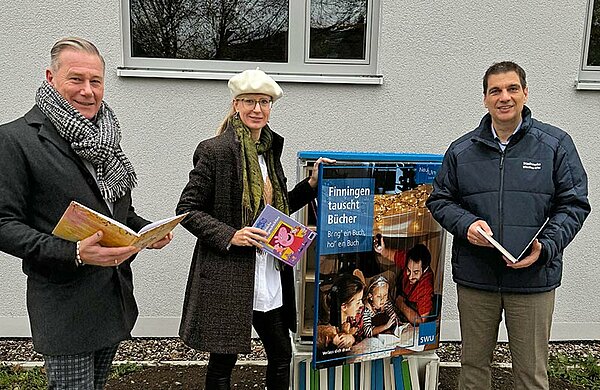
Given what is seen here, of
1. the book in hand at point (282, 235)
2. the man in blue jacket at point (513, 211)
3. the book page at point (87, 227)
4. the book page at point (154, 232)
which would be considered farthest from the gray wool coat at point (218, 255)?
the man in blue jacket at point (513, 211)

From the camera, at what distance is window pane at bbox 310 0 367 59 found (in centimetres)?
409

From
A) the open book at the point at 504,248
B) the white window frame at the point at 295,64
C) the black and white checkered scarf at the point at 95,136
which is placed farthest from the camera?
the white window frame at the point at 295,64

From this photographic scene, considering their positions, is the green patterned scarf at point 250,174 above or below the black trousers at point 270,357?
above

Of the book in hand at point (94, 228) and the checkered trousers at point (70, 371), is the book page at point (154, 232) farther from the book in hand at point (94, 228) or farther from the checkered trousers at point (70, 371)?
the checkered trousers at point (70, 371)

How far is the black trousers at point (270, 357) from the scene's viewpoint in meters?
2.69

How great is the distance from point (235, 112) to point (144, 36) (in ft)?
5.91

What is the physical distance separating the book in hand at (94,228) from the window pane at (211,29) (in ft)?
7.96

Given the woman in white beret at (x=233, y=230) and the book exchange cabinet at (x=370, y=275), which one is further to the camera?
the book exchange cabinet at (x=370, y=275)

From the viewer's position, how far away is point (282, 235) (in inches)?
103

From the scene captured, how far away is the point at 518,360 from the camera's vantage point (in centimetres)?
267

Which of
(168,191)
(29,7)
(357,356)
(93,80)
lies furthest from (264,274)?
(29,7)

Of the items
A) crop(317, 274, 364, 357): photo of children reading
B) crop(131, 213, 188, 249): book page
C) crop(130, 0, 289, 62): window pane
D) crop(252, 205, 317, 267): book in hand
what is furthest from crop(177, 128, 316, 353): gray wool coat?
crop(130, 0, 289, 62): window pane

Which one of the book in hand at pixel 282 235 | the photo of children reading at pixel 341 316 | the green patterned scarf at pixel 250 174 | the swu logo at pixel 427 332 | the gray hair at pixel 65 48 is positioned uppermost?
the gray hair at pixel 65 48

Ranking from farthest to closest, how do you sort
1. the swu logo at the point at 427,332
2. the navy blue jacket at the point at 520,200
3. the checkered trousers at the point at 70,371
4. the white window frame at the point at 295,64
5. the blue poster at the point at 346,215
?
the white window frame at the point at 295,64
the swu logo at the point at 427,332
the blue poster at the point at 346,215
the navy blue jacket at the point at 520,200
the checkered trousers at the point at 70,371
